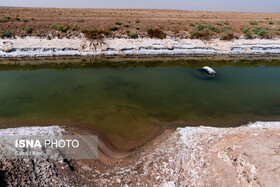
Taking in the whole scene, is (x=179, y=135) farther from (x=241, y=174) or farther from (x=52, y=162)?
(x=52, y=162)

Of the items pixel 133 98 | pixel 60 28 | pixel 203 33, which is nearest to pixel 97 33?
pixel 60 28

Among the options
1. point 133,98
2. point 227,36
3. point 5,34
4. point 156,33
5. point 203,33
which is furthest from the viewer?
point 227,36

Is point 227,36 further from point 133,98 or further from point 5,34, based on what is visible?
point 5,34

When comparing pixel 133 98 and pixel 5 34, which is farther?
pixel 5 34

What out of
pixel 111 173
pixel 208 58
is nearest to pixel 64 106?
pixel 111 173

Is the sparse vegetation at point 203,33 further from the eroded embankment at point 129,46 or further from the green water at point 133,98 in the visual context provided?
the green water at point 133,98

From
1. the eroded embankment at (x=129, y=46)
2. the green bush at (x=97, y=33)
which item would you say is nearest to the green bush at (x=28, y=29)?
the eroded embankment at (x=129, y=46)
